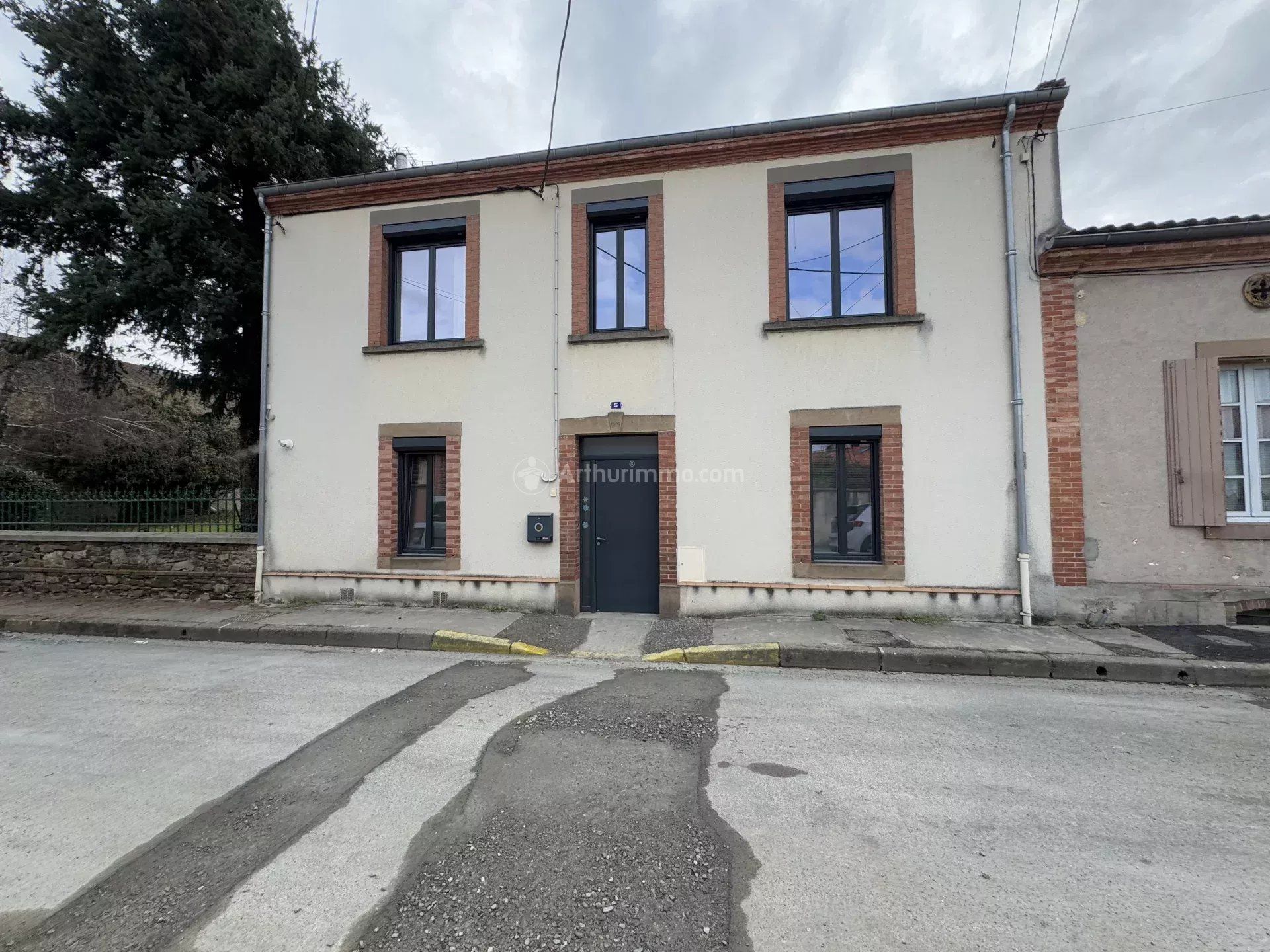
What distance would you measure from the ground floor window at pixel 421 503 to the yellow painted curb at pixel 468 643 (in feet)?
6.75

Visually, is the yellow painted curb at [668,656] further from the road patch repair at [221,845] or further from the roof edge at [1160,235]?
the roof edge at [1160,235]

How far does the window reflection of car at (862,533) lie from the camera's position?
747cm

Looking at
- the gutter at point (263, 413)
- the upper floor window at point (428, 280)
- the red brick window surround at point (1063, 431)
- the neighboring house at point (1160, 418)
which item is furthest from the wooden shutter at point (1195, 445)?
the gutter at point (263, 413)

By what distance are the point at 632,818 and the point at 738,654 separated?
11.0 ft

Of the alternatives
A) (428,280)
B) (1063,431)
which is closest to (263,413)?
(428,280)

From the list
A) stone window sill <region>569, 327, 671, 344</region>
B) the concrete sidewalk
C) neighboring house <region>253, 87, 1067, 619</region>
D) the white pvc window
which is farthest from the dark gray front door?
A: the white pvc window

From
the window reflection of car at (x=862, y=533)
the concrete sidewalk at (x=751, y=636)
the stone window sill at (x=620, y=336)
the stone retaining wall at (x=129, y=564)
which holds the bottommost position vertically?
the concrete sidewalk at (x=751, y=636)

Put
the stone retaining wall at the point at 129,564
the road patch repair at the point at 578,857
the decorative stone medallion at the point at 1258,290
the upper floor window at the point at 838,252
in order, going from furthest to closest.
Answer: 1. the stone retaining wall at the point at 129,564
2. the upper floor window at the point at 838,252
3. the decorative stone medallion at the point at 1258,290
4. the road patch repair at the point at 578,857

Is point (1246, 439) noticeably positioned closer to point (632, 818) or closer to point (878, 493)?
point (878, 493)

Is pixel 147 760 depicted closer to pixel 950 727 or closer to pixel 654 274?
pixel 950 727

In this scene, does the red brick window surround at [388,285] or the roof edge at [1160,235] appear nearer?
the roof edge at [1160,235]

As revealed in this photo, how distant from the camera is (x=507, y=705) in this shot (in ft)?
15.4

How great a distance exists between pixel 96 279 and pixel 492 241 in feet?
21.6

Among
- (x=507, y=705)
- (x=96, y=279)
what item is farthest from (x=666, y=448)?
(x=96, y=279)
